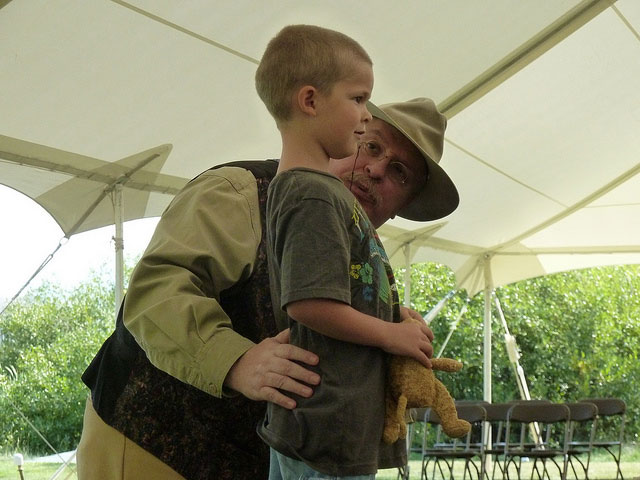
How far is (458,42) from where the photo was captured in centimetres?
477

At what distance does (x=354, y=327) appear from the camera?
3.14 ft

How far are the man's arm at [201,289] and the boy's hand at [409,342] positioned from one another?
0.11 metres

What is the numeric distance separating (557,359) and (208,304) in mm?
16618

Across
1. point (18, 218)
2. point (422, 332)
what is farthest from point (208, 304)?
point (18, 218)

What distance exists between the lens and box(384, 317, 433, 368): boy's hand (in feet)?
3.27

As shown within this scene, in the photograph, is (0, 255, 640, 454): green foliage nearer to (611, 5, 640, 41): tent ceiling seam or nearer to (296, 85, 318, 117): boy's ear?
(611, 5, 640, 41): tent ceiling seam

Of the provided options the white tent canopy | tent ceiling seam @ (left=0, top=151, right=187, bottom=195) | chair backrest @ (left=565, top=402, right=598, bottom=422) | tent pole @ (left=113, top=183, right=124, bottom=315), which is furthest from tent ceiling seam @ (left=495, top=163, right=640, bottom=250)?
tent pole @ (left=113, top=183, right=124, bottom=315)

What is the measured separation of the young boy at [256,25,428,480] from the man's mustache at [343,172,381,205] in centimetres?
36

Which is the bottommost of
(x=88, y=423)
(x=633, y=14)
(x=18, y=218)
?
(x=88, y=423)

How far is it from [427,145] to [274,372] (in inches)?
27.8

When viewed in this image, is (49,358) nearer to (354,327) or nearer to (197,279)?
(197,279)

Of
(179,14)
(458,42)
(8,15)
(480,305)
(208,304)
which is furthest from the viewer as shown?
(480,305)

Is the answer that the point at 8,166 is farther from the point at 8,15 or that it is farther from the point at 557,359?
the point at 557,359

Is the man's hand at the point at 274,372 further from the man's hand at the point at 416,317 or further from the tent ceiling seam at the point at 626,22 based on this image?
the tent ceiling seam at the point at 626,22
